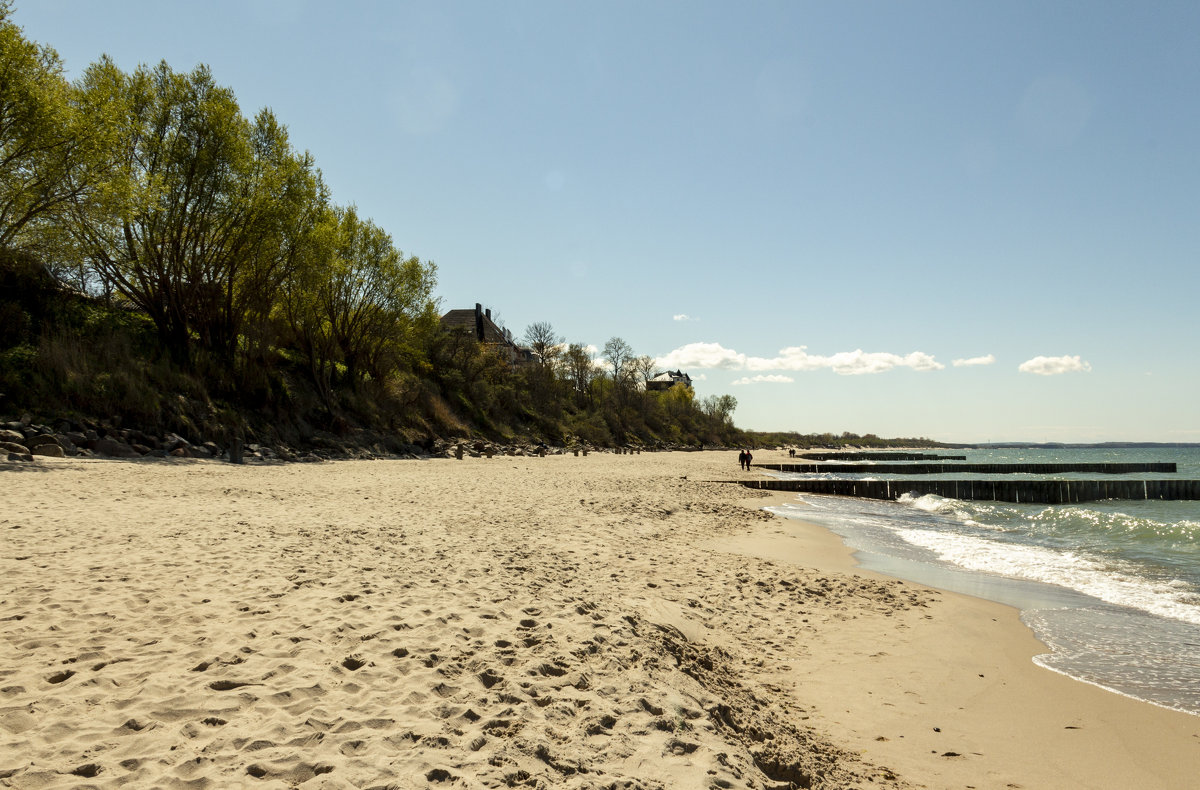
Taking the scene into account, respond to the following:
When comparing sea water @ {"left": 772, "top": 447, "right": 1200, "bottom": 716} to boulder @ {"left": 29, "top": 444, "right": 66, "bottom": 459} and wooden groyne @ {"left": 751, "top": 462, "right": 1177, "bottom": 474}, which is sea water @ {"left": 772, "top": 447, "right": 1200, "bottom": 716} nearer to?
boulder @ {"left": 29, "top": 444, "right": 66, "bottom": 459}

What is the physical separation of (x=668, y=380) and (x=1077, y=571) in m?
122

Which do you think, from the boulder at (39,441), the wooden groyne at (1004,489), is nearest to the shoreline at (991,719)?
the boulder at (39,441)

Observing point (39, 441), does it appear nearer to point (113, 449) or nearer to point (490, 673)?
point (113, 449)

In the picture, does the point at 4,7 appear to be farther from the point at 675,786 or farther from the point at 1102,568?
the point at 1102,568

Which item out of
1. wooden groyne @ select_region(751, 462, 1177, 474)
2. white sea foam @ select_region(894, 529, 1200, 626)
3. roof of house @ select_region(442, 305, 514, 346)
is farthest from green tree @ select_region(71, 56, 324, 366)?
roof of house @ select_region(442, 305, 514, 346)

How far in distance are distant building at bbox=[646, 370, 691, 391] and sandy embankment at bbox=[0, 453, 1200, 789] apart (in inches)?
4431

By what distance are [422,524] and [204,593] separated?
540 cm

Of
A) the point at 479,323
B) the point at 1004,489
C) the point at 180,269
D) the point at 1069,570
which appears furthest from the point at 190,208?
the point at 479,323

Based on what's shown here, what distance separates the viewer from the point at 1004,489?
107 ft

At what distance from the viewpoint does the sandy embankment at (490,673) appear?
12.9ft

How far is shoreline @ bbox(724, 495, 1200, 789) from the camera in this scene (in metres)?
5.03

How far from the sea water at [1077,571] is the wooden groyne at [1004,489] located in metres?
5.09

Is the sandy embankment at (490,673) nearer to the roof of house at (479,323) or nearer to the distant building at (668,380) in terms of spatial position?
the roof of house at (479,323)

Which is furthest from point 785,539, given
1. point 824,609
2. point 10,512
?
point 10,512
